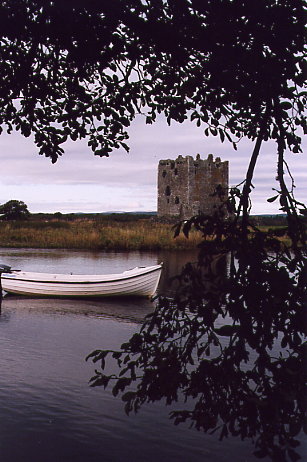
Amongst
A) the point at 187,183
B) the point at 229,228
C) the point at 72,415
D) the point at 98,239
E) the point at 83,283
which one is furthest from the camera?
the point at 187,183

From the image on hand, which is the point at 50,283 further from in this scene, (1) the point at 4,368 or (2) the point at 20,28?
(2) the point at 20,28

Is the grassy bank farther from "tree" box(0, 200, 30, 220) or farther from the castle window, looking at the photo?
the castle window

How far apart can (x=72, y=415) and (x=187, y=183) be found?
60.2 meters

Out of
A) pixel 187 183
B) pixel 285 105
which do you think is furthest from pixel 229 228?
pixel 187 183

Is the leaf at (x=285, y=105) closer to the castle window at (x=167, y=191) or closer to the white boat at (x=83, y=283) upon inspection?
the white boat at (x=83, y=283)

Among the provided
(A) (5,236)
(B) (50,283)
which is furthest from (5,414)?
(A) (5,236)

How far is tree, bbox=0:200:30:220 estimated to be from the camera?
67938 millimetres

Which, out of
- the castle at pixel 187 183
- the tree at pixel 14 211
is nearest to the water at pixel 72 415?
the castle at pixel 187 183

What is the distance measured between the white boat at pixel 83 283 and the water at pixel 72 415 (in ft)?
15.4

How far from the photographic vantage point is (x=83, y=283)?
813 inches

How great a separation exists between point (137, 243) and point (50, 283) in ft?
73.9

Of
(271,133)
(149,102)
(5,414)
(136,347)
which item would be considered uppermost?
(149,102)

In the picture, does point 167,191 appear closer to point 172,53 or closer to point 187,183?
point 187,183

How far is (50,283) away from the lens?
20.9m
